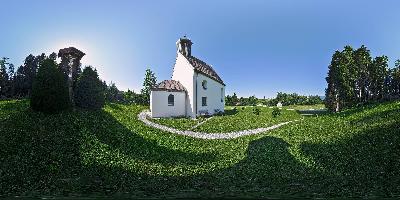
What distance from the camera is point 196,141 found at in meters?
26.1

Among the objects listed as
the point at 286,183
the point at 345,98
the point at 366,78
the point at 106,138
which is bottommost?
the point at 286,183

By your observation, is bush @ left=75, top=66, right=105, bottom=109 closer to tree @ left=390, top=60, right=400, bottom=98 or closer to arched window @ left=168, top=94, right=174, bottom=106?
arched window @ left=168, top=94, right=174, bottom=106

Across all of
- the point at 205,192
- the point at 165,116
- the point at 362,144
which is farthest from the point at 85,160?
the point at 165,116

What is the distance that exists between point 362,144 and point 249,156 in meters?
6.43

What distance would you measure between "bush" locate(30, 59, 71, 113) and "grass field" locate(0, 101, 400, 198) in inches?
35.0

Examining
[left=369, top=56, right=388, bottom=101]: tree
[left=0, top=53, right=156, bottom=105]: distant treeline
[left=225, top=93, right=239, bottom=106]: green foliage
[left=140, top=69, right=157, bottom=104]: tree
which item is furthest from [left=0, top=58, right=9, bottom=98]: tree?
[left=369, top=56, right=388, bottom=101]: tree

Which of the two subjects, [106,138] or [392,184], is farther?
[106,138]

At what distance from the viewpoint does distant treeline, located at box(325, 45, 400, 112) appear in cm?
5375

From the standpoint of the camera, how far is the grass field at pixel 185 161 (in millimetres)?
11141

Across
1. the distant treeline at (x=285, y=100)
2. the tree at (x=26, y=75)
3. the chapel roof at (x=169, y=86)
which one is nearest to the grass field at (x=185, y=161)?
the chapel roof at (x=169, y=86)

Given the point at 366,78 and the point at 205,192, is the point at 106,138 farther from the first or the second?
the point at 366,78

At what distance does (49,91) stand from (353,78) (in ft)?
154

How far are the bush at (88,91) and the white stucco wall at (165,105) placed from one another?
11.4 metres

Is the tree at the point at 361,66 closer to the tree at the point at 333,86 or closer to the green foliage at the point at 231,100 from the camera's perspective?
the tree at the point at 333,86
